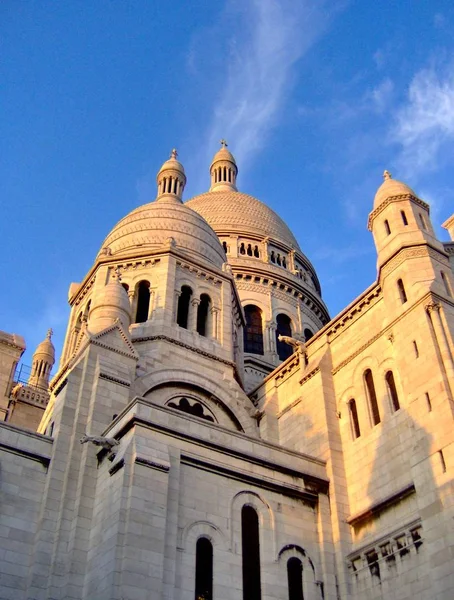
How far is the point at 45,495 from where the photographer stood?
63.0ft

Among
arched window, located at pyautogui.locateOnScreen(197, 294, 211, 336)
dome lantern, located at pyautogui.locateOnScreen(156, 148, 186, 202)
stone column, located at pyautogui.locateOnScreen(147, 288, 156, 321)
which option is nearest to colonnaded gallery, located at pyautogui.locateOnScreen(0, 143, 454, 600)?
stone column, located at pyautogui.locateOnScreen(147, 288, 156, 321)

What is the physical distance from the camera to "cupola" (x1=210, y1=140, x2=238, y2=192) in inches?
2315

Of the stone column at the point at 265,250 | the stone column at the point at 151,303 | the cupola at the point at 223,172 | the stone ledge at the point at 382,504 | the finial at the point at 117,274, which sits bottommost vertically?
the stone ledge at the point at 382,504

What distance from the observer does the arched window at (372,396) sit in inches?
867

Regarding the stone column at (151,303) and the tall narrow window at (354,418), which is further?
the stone column at (151,303)

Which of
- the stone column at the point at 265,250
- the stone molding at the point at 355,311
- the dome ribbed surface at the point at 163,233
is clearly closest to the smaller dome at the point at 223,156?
the stone column at the point at 265,250

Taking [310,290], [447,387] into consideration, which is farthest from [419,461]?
[310,290]

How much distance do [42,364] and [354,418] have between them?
2508 centimetres

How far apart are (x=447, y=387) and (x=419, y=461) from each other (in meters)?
2.13

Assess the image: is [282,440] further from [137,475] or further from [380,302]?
[137,475]

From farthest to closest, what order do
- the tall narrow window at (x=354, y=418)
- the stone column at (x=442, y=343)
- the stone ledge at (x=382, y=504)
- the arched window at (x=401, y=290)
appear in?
the tall narrow window at (x=354, y=418), the arched window at (x=401, y=290), the stone column at (x=442, y=343), the stone ledge at (x=382, y=504)

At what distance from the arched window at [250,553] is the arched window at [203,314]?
10.8m

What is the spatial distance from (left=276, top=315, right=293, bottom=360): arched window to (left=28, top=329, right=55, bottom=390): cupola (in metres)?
13.8

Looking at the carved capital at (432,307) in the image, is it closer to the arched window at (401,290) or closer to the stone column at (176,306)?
the arched window at (401,290)
